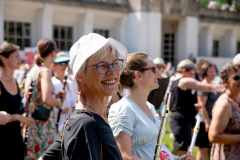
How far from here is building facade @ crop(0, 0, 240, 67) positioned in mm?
16781

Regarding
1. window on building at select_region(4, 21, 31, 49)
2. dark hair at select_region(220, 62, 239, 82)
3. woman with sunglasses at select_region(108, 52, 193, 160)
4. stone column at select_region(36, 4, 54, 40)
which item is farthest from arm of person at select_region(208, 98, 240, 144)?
window on building at select_region(4, 21, 31, 49)

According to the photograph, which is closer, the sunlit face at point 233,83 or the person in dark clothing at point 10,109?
the sunlit face at point 233,83

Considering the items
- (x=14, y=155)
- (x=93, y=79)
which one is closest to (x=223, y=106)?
(x=93, y=79)

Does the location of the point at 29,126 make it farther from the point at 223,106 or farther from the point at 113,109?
the point at 223,106

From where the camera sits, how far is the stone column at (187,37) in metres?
20.9

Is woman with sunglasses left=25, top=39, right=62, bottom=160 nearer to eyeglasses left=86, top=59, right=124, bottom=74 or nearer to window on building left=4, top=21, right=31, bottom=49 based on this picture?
eyeglasses left=86, top=59, right=124, bottom=74

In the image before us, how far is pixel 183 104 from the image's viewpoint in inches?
224

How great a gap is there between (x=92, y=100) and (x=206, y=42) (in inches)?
873

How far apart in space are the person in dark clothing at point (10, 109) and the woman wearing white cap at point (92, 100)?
2555mm

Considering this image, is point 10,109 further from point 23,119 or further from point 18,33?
point 18,33

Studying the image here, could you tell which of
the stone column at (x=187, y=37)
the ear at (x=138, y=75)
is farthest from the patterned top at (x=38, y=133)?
the stone column at (x=187, y=37)

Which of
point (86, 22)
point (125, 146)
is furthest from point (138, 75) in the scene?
point (86, 22)

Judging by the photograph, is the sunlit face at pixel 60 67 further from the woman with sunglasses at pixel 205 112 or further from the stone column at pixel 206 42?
the stone column at pixel 206 42

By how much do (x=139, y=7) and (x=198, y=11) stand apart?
448 cm
